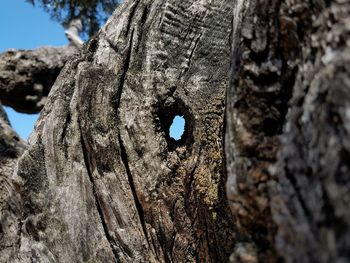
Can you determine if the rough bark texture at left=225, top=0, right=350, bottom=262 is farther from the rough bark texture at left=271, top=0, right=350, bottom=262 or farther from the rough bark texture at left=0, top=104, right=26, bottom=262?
the rough bark texture at left=0, top=104, right=26, bottom=262

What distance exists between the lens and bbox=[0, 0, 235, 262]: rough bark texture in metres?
2.87

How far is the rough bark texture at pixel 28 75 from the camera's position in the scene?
714cm

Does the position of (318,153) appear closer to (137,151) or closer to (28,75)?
(137,151)

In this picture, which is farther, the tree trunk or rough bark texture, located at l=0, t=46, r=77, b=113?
rough bark texture, located at l=0, t=46, r=77, b=113

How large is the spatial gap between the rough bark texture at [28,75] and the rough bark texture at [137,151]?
410cm

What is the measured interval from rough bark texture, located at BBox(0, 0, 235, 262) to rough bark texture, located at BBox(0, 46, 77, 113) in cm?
410

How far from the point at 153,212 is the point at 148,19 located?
4.08 feet

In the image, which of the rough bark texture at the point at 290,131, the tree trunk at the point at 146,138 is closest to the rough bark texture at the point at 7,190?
the tree trunk at the point at 146,138

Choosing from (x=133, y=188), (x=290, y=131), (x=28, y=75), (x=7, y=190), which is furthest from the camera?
(x=28, y=75)

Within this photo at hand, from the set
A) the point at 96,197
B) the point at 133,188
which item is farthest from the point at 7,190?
the point at 133,188

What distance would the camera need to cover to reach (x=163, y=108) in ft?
9.87

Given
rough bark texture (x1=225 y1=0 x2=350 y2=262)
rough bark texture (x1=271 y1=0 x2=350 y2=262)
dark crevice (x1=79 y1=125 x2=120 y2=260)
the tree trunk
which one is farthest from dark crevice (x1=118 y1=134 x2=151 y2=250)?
rough bark texture (x1=271 y1=0 x2=350 y2=262)

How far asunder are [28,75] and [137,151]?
4.89 m

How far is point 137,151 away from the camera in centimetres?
296
